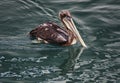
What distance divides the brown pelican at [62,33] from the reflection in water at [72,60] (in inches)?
8.3

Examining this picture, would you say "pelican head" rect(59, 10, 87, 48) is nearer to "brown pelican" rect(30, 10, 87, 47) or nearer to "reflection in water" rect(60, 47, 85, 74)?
"brown pelican" rect(30, 10, 87, 47)

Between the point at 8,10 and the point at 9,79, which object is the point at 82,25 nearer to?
the point at 8,10

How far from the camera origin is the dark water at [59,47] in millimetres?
10977

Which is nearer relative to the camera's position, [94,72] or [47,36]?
[94,72]

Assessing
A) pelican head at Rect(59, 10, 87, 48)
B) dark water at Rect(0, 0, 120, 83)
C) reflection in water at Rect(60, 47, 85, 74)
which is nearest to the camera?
dark water at Rect(0, 0, 120, 83)

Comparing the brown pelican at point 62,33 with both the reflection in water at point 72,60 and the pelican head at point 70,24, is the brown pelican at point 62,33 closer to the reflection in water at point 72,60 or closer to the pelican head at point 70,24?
the pelican head at point 70,24

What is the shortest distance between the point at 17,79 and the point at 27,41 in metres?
2.21

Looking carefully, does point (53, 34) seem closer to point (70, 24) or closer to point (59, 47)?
point (59, 47)

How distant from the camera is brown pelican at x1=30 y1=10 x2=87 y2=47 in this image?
40.7 ft

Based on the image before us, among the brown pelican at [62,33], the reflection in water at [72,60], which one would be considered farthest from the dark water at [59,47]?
the brown pelican at [62,33]

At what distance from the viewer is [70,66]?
11570 mm

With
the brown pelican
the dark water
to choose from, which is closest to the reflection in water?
the dark water

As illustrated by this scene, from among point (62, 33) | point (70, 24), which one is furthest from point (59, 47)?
point (70, 24)

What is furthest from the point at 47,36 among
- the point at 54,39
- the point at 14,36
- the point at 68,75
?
the point at 68,75
